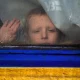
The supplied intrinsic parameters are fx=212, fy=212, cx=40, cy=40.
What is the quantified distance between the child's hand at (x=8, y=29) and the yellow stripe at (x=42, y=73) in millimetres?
246

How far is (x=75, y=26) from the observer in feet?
5.42

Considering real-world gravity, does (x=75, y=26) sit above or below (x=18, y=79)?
above

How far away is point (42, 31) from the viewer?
170 centimetres

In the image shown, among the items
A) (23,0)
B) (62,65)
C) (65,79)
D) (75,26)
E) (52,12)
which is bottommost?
(65,79)

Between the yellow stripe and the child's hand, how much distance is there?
246 mm

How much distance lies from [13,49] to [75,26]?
515 mm

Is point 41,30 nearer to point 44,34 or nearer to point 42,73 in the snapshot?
point 44,34

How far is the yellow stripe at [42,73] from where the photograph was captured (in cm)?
168

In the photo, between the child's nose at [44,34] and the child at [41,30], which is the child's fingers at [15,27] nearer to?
the child at [41,30]

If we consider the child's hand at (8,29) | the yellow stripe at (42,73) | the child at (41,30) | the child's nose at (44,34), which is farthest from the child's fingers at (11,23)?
the yellow stripe at (42,73)

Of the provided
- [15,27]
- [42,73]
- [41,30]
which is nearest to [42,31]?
[41,30]

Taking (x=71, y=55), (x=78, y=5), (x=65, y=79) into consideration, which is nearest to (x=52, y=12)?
(x=78, y=5)

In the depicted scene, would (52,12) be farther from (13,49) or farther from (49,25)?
(13,49)

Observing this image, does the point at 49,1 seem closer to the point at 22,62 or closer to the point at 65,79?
the point at 22,62
